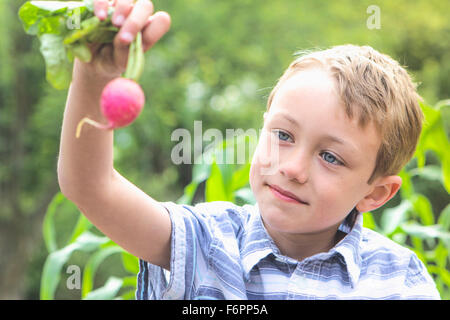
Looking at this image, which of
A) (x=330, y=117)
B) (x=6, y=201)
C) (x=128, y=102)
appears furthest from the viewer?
(x=6, y=201)

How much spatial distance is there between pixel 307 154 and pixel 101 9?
13.5 inches

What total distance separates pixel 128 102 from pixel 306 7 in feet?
17.0

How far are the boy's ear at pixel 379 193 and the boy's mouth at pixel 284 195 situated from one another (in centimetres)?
17

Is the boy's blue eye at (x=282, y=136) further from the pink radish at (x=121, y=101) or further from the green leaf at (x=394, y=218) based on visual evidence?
the green leaf at (x=394, y=218)

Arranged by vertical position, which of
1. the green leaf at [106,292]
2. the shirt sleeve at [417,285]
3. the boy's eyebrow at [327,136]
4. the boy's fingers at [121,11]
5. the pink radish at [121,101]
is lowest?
the green leaf at [106,292]

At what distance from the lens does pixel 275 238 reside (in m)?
0.82

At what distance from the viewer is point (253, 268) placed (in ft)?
2.56

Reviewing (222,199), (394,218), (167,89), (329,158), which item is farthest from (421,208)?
(167,89)

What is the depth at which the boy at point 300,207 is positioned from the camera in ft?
2.24

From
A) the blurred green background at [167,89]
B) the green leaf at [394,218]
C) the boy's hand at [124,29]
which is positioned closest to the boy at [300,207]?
the boy's hand at [124,29]

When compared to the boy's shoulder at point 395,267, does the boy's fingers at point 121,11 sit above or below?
above

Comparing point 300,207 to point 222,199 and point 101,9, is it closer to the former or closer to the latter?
point 101,9
